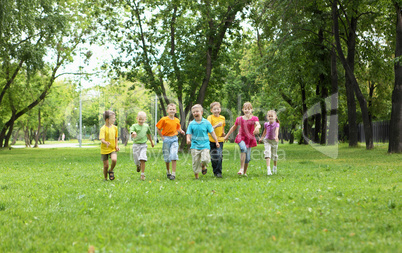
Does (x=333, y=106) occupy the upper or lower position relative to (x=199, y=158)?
upper

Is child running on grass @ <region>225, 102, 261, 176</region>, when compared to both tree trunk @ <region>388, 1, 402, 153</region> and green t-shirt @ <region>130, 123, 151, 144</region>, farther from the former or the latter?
tree trunk @ <region>388, 1, 402, 153</region>

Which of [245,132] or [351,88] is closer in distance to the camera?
[245,132]

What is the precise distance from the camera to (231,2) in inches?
861

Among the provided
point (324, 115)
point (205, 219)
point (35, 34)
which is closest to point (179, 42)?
point (35, 34)

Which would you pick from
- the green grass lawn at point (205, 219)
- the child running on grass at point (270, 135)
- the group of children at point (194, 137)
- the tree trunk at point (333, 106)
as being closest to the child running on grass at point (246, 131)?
the group of children at point (194, 137)

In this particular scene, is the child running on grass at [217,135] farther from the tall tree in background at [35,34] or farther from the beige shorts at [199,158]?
the tall tree in background at [35,34]

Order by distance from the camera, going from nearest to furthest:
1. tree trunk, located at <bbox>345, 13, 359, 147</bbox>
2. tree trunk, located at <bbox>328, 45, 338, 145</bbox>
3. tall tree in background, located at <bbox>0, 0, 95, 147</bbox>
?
tall tree in background, located at <bbox>0, 0, 95, 147</bbox>
tree trunk, located at <bbox>345, 13, 359, 147</bbox>
tree trunk, located at <bbox>328, 45, 338, 145</bbox>

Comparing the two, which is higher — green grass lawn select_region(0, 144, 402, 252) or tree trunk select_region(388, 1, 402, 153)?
tree trunk select_region(388, 1, 402, 153)

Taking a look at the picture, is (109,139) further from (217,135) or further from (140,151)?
(217,135)

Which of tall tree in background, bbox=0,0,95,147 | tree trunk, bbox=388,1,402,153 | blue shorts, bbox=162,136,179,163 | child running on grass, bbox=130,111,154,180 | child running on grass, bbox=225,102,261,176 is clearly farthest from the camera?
tall tree in background, bbox=0,0,95,147

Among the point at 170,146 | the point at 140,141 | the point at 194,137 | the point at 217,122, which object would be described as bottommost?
the point at 170,146

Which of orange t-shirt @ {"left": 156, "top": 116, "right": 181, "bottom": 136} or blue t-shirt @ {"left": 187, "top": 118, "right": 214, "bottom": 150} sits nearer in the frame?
blue t-shirt @ {"left": 187, "top": 118, "right": 214, "bottom": 150}

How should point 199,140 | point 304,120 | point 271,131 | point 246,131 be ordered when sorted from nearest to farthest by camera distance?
point 199,140
point 246,131
point 271,131
point 304,120

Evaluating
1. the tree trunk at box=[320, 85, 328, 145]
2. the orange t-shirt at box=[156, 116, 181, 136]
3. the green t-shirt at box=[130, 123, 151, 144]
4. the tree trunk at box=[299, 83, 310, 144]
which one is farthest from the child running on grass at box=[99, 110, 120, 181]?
the tree trunk at box=[299, 83, 310, 144]
